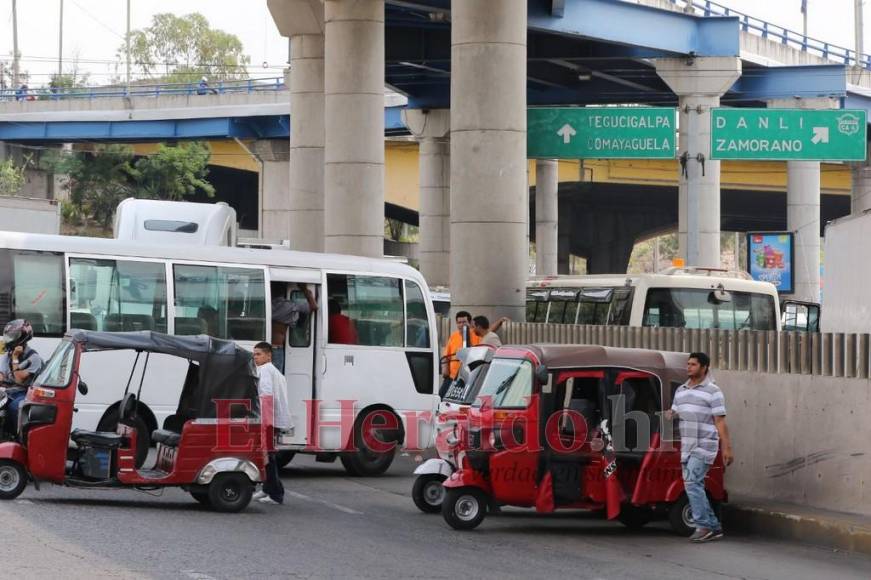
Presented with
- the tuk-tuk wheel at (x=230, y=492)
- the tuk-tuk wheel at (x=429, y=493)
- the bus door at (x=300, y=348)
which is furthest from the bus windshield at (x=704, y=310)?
the tuk-tuk wheel at (x=230, y=492)

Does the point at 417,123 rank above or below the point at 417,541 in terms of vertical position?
above

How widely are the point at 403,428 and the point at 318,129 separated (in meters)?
20.9

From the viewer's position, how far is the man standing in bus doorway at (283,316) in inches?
775

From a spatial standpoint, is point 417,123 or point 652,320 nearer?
point 652,320

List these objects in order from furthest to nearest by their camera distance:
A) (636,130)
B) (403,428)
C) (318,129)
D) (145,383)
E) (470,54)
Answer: (318,129), (636,130), (470,54), (403,428), (145,383)

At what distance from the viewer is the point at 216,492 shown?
15.0 m

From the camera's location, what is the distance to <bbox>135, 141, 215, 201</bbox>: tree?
263 ft

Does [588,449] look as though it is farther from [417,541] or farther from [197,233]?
[197,233]

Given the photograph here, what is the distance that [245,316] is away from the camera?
19578 millimetres

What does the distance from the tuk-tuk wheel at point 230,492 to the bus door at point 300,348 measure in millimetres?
4188

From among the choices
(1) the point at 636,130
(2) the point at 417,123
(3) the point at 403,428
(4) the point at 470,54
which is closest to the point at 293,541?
(3) the point at 403,428

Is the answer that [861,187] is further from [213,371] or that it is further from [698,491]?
[213,371]

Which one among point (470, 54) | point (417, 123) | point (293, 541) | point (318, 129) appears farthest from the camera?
point (417, 123)

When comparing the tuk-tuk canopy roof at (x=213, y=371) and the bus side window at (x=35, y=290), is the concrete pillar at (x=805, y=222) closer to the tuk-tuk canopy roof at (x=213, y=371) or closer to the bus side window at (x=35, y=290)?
the bus side window at (x=35, y=290)
